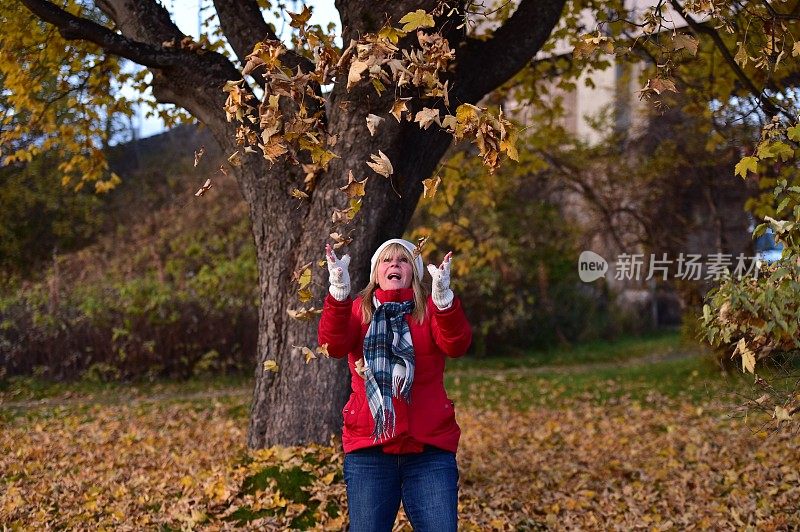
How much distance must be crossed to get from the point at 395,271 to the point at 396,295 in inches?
3.9

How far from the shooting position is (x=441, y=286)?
3139 mm

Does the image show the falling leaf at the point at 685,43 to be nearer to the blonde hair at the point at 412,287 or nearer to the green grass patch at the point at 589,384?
the blonde hair at the point at 412,287

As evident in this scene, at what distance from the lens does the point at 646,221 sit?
1239cm

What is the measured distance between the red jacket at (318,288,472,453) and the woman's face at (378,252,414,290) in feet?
0.10

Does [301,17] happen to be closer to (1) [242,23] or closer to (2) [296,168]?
(2) [296,168]

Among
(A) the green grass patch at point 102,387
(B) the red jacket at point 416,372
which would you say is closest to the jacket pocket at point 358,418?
(B) the red jacket at point 416,372

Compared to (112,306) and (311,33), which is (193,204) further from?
(311,33)

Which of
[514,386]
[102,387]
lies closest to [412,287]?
[514,386]

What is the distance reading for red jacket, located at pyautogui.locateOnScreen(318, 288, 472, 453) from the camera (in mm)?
3199

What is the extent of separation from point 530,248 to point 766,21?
11.3 meters

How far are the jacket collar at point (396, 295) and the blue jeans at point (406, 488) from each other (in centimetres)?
56

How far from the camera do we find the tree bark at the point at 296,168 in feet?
16.4

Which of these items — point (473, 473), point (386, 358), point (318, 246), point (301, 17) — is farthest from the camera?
point (473, 473)

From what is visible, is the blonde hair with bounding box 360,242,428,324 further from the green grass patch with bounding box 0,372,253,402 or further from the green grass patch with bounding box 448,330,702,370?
the green grass patch with bounding box 448,330,702,370
